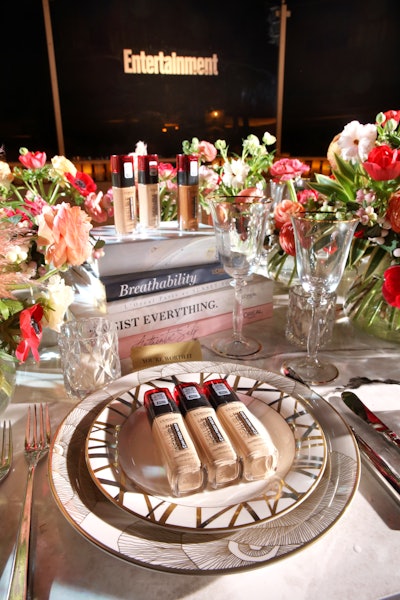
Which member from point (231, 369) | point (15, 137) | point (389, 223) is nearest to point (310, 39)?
point (15, 137)

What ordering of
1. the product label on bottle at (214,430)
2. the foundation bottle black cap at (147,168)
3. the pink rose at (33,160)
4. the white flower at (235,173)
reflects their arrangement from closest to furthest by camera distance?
the product label on bottle at (214,430)
the foundation bottle black cap at (147,168)
the pink rose at (33,160)
the white flower at (235,173)

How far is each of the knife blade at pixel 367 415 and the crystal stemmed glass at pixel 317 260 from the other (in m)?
0.08

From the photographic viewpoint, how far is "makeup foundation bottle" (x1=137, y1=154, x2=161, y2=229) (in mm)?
824

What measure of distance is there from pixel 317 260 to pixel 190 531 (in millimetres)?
457

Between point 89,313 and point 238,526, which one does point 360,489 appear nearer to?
point 238,526

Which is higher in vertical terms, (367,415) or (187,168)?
(187,168)

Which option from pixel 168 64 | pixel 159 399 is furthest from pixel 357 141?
pixel 168 64

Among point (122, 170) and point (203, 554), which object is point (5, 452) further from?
point (122, 170)

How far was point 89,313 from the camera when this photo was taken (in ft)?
2.69

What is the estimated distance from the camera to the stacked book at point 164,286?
2.51 ft

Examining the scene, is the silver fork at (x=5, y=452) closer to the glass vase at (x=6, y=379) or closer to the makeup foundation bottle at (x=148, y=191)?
the glass vase at (x=6, y=379)

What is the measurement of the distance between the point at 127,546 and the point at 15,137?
356 cm

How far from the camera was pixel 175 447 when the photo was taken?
0.44 meters

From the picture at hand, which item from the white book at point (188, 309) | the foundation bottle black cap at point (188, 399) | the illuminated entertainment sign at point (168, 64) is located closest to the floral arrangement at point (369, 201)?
the white book at point (188, 309)
